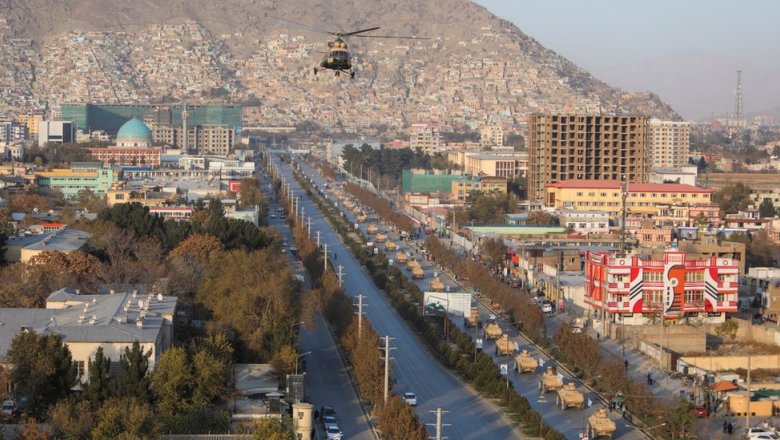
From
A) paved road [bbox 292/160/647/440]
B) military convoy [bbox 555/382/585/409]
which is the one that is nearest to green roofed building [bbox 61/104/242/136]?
paved road [bbox 292/160/647/440]

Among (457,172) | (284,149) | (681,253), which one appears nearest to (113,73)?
(284,149)

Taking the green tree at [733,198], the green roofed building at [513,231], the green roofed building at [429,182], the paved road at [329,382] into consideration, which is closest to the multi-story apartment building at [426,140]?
the green roofed building at [429,182]

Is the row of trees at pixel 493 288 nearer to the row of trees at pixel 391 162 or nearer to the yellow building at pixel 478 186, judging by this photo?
the yellow building at pixel 478 186

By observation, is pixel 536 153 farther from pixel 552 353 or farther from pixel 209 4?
pixel 209 4

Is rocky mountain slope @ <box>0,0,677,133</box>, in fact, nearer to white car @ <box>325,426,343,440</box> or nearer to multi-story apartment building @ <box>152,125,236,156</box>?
multi-story apartment building @ <box>152,125,236,156</box>

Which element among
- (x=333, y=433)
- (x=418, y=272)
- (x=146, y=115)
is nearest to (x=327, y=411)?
(x=333, y=433)
